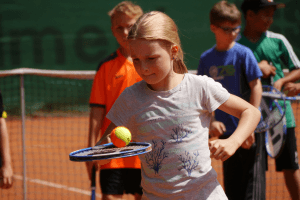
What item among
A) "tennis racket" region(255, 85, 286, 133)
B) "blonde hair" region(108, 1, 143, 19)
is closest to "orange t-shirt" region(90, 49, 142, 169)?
"blonde hair" region(108, 1, 143, 19)

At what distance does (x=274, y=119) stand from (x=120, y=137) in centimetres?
186

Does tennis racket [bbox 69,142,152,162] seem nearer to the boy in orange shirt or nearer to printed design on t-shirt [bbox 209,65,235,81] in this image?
the boy in orange shirt

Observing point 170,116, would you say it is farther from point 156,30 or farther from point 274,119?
point 274,119

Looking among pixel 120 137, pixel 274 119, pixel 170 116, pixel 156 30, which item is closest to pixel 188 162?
pixel 170 116

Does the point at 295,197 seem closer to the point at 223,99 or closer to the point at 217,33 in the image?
the point at 217,33

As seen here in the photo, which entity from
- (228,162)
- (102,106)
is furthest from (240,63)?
(102,106)

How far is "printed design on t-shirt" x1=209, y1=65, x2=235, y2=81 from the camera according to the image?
10.00 feet

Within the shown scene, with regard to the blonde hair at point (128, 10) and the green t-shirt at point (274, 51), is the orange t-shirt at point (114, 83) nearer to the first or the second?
the blonde hair at point (128, 10)

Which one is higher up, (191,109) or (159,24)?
(159,24)

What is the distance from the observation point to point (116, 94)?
2783 millimetres

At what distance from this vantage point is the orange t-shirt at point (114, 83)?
2.78 metres

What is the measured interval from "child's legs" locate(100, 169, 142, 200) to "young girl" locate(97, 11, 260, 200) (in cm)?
89

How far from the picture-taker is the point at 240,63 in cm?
302

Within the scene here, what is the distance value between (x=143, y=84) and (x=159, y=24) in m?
0.35
